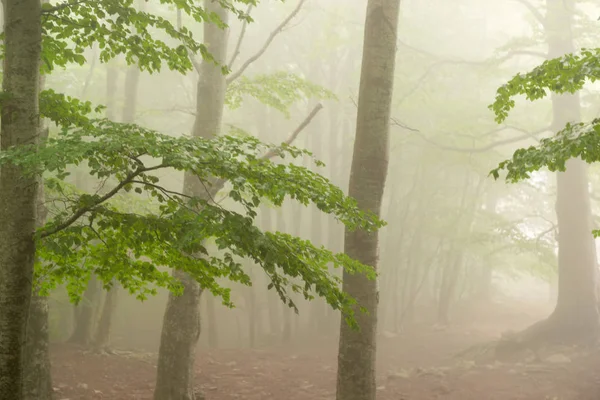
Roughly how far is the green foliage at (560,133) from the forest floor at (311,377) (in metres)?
8.58

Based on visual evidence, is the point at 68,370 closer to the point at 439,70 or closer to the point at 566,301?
the point at 566,301

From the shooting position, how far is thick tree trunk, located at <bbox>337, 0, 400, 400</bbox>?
22.9 ft

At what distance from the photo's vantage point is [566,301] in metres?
16.0

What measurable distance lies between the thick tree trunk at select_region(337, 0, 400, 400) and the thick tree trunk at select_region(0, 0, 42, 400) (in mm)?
3933

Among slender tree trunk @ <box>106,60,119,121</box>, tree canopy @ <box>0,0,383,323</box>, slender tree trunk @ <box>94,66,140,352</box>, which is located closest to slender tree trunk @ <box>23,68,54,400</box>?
tree canopy @ <box>0,0,383,323</box>

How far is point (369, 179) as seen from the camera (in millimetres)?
7387

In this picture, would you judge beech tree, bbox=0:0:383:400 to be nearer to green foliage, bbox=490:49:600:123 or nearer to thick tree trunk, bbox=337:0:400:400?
green foliage, bbox=490:49:600:123

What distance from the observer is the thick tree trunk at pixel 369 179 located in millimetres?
6973

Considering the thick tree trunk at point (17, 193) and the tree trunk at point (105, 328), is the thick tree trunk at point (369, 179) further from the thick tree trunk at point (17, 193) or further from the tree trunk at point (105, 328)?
the tree trunk at point (105, 328)

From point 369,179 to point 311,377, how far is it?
9.23 m

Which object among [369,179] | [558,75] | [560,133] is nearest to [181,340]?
[369,179]

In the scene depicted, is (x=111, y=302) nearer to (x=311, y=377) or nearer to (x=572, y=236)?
(x=311, y=377)

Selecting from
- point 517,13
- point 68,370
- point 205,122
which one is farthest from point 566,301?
point 517,13

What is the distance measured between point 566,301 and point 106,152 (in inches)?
618
